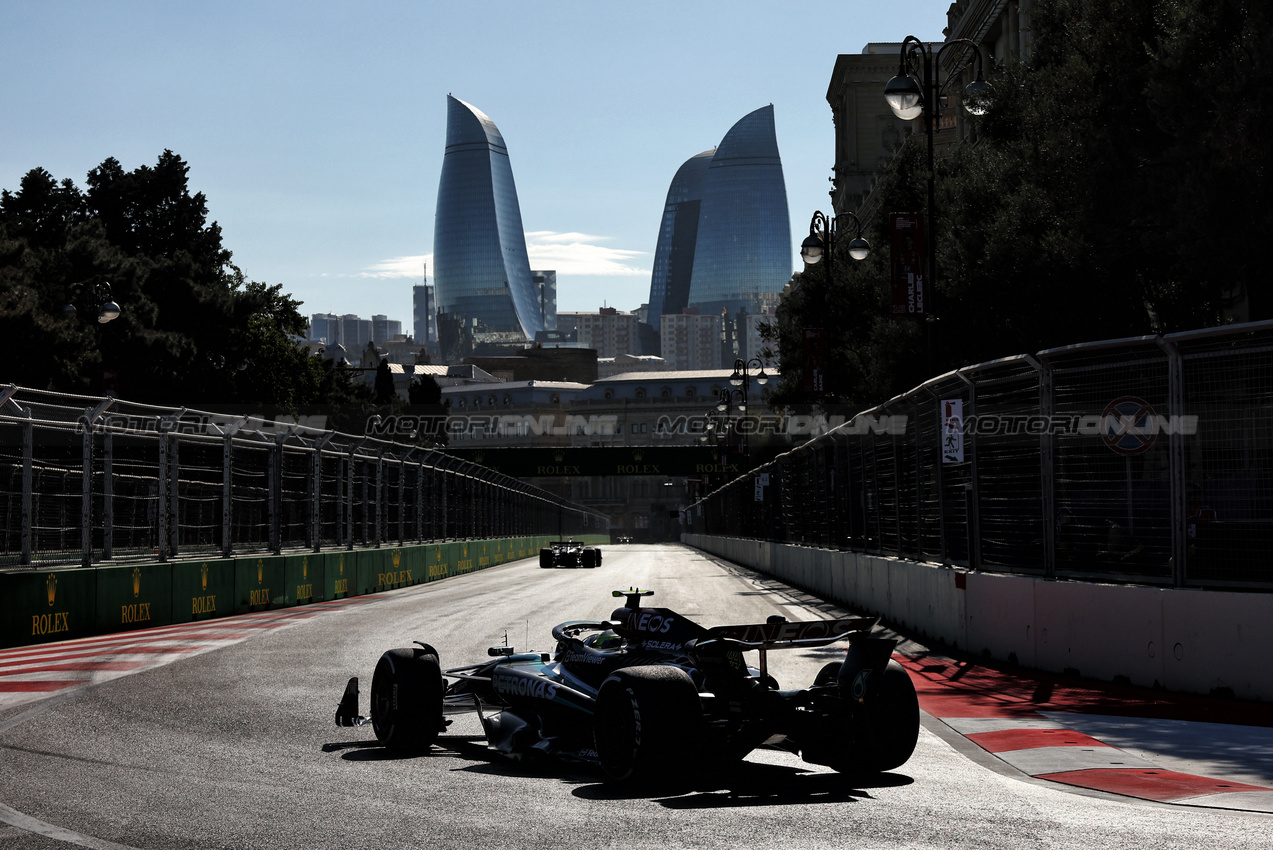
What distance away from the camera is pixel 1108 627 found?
10664 millimetres

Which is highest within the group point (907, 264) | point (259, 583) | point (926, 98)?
point (926, 98)

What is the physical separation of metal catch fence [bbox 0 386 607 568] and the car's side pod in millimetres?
10369

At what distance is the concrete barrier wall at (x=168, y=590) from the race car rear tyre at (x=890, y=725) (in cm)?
1052

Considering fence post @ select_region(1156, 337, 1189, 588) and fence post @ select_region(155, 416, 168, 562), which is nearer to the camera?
fence post @ select_region(1156, 337, 1189, 588)

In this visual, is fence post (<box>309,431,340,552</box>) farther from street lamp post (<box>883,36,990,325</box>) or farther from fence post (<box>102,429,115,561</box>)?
street lamp post (<box>883,36,990,325</box>)

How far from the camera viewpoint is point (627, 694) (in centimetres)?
624

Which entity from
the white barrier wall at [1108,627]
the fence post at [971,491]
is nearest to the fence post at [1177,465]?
the white barrier wall at [1108,627]

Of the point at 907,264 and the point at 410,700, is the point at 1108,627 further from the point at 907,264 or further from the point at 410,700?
the point at 907,264

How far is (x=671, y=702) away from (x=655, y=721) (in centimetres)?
12

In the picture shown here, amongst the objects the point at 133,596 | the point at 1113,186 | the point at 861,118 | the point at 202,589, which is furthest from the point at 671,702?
the point at 861,118

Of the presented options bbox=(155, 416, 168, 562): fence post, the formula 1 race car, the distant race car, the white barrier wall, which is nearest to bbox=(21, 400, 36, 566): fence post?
bbox=(155, 416, 168, 562): fence post

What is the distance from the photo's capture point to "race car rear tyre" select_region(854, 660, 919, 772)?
6.50 meters

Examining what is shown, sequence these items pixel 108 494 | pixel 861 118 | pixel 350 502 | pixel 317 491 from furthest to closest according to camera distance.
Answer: pixel 861 118 → pixel 350 502 → pixel 317 491 → pixel 108 494

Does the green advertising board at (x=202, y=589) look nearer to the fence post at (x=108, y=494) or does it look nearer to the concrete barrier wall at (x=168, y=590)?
the concrete barrier wall at (x=168, y=590)
